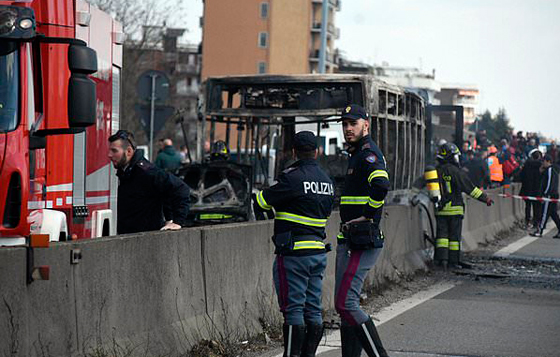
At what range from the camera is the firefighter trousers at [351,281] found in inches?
340

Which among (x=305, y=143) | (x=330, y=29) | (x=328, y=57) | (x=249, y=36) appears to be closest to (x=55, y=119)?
(x=305, y=143)

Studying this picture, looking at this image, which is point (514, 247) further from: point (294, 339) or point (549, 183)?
point (294, 339)

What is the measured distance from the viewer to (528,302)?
14500 millimetres

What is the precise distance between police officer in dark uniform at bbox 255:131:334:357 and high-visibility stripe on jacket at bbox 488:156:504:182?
89.8 feet

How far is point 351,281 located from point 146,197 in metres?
2.37

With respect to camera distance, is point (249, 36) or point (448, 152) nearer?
point (448, 152)

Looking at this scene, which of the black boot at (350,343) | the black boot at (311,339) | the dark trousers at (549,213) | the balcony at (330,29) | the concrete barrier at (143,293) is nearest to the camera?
the concrete barrier at (143,293)

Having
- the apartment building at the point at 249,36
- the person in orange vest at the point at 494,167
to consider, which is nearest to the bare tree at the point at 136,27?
the person in orange vest at the point at 494,167

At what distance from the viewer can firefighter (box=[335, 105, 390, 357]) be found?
8.62 metres

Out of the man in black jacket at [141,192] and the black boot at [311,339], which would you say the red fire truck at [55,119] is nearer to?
the man in black jacket at [141,192]

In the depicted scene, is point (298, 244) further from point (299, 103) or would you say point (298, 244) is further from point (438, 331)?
point (299, 103)

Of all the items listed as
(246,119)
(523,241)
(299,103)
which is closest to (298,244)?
(299,103)

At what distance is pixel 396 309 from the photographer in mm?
13375

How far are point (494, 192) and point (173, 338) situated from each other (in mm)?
19780
